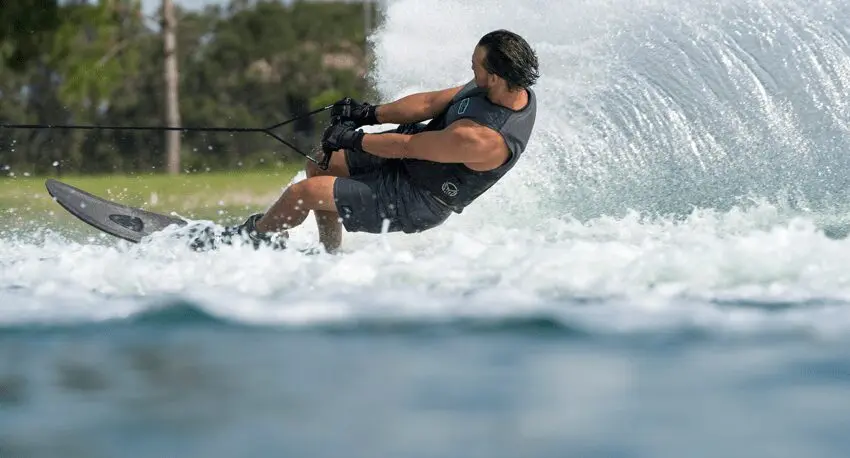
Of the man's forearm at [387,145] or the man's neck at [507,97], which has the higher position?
the man's neck at [507,97]

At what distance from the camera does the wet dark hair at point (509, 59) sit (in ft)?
18.3

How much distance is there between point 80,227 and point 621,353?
631cm

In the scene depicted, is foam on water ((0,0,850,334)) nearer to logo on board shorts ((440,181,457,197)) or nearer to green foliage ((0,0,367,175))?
logo on board shorts ((440,181,457,197))

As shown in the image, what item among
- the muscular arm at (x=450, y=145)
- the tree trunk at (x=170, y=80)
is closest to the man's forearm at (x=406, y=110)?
the muscular arm at (x=450, y=145)

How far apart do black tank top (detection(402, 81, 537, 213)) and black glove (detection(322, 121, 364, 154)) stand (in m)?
0.31

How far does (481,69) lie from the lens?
5.66 metres

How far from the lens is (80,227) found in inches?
406

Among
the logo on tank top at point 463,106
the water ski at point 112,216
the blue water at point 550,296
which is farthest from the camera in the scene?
the water ski at point 112,216

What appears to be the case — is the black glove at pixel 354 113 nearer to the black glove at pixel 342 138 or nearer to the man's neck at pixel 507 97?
the black glove at pixel 342 138

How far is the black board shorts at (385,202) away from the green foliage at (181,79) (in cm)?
1589

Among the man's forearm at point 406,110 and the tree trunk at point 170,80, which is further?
the tree trunk at point 170,80

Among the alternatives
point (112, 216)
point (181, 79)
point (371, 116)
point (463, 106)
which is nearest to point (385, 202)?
point (371, 116)

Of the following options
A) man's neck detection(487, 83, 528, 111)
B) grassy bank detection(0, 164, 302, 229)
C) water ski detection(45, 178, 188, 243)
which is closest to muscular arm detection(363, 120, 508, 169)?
man's neck detection(487, 83, 528, 111)

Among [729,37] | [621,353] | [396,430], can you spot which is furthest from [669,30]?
[396,430]
